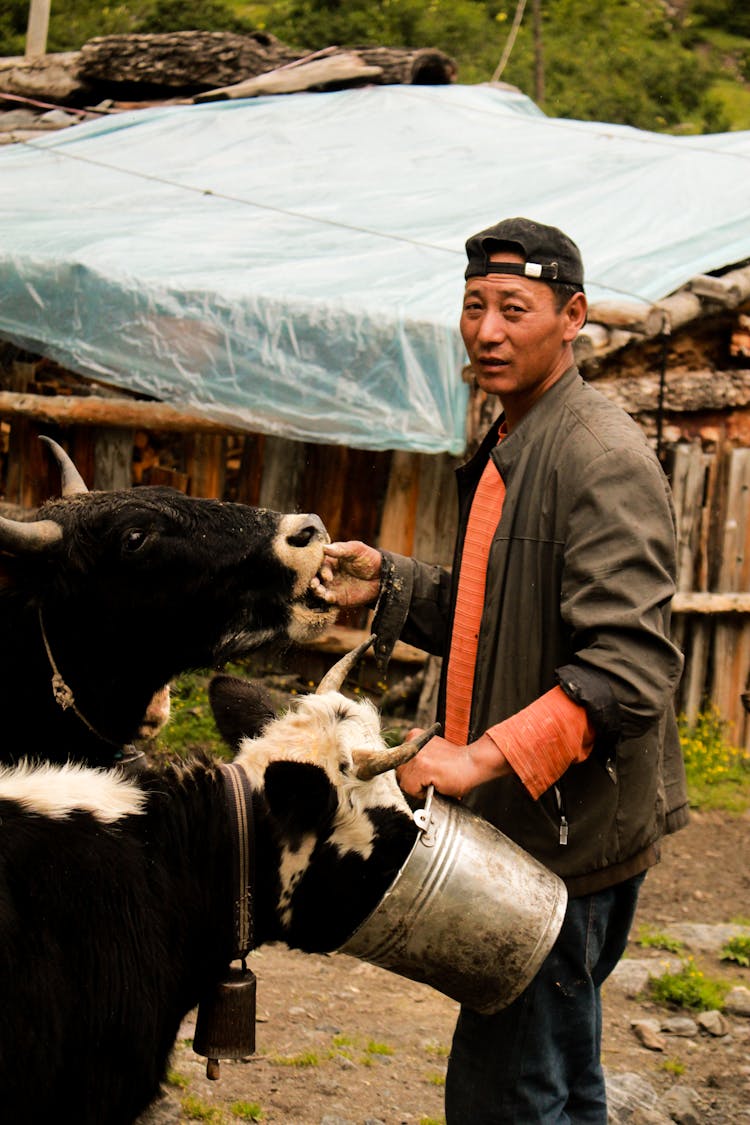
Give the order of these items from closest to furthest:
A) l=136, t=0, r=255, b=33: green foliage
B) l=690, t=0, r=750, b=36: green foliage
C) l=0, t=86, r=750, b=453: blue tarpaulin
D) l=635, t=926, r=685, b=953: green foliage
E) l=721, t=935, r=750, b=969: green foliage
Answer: l=721, t=935, r=750, b=969: green foliage < l=635, t=926, r=685, b=953: green foliage < l=0, t=86, r=750, b=453: blue tarpaulin < l=136, t=0, r=255, b=33: green foliage < l=690, t=0, r=750, b=36: green foliage

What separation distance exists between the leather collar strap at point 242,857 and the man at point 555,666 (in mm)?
380

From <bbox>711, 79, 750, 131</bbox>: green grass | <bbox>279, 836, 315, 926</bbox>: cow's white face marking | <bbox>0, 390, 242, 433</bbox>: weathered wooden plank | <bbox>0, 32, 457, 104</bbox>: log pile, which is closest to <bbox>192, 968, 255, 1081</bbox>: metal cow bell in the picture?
<bbox>279, 836, 315, 926</bbox>: cow's white face marking

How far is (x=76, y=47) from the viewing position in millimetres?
21812

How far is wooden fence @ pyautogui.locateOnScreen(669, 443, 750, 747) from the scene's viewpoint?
27.3 ft

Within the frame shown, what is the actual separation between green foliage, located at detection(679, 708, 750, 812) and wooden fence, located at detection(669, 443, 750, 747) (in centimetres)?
10

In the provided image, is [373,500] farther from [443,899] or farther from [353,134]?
[443,899]

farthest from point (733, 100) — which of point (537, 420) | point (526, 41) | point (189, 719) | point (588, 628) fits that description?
point (588, 628)

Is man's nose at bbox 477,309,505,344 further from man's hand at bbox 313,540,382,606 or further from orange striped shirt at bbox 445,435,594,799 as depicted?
man's hand at bbox 313,540,382,606

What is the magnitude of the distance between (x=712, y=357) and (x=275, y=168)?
12.2 feet

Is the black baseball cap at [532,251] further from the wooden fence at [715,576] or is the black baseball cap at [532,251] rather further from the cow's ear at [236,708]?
the wooden fence at [715,576]

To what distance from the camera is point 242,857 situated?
121 inches

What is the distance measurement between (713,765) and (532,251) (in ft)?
18.3

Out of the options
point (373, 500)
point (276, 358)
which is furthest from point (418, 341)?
point (373, 500)

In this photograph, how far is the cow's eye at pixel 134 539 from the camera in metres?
3.90
